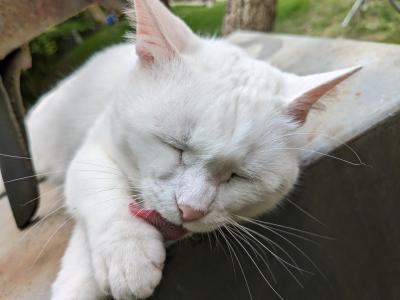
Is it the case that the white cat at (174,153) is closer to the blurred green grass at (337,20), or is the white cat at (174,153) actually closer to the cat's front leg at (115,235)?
the cat's front leg at (115,235)

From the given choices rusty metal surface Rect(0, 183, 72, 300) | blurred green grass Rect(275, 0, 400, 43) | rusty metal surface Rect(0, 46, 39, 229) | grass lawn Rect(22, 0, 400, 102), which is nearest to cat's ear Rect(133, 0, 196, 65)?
rusty metal surface Rect(0, 46, 39, 229)

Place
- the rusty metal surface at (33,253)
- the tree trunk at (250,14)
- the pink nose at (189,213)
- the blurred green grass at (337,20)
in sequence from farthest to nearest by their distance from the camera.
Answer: the blurred green grass at (337,20) < the tree trunk at (250,14) < the rusty metal surface at (33,253) < the pink nose at (189,213)

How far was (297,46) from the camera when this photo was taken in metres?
2.17

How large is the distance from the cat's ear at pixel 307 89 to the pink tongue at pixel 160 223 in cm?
37

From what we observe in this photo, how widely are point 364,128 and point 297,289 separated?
500 mm

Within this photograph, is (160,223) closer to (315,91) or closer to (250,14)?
(315,91)

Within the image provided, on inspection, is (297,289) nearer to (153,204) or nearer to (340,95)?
(153,204)

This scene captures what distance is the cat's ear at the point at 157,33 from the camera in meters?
0.99

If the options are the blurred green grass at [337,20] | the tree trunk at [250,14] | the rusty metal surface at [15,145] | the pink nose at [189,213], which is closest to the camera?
the pink nose at [189,213]

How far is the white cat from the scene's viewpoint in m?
0.95

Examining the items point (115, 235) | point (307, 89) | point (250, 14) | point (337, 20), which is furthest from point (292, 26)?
point (115, 235)

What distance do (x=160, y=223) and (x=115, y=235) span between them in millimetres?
104

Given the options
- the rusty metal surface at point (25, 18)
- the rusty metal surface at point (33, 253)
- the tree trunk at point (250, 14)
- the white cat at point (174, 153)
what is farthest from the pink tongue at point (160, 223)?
the tree trunk at point (250, 14)

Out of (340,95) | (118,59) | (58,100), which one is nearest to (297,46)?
(340,95)
